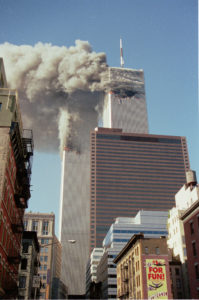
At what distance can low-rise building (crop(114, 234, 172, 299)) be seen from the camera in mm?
66625

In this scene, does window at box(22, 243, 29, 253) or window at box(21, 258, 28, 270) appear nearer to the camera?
window at box(21, 258, 28, 270)

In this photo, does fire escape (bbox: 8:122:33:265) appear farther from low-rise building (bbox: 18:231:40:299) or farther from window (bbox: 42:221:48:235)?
window (bbox: 42:221:48:235)

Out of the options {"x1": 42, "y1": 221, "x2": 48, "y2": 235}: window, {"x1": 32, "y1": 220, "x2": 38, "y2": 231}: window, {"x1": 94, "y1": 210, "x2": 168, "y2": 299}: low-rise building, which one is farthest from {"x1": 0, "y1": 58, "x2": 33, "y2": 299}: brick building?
{"x1": 42, "y1": 221, "x2": 48, "y2": 235}: window

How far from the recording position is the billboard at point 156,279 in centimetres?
6619

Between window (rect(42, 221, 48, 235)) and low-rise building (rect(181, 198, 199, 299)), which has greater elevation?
window (rect(42, 221, 48, 235))

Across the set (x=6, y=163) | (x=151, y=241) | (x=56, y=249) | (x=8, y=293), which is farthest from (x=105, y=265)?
(x=6, y=163)

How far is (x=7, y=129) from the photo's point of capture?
118ft

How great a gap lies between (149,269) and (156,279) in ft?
7.92

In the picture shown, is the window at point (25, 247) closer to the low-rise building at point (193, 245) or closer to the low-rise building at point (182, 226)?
the low-rise building at point (182, 226)

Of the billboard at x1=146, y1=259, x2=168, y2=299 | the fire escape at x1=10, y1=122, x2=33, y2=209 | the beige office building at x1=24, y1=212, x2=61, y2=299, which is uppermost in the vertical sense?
the beige office building at x1=24, y1=212, x2=61, y2=299

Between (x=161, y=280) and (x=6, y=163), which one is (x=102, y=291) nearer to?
(x=161, y=280)

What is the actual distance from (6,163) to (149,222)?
13460cm

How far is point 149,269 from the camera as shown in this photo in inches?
2721

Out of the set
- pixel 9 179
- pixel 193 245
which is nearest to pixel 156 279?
pixel 193 245
